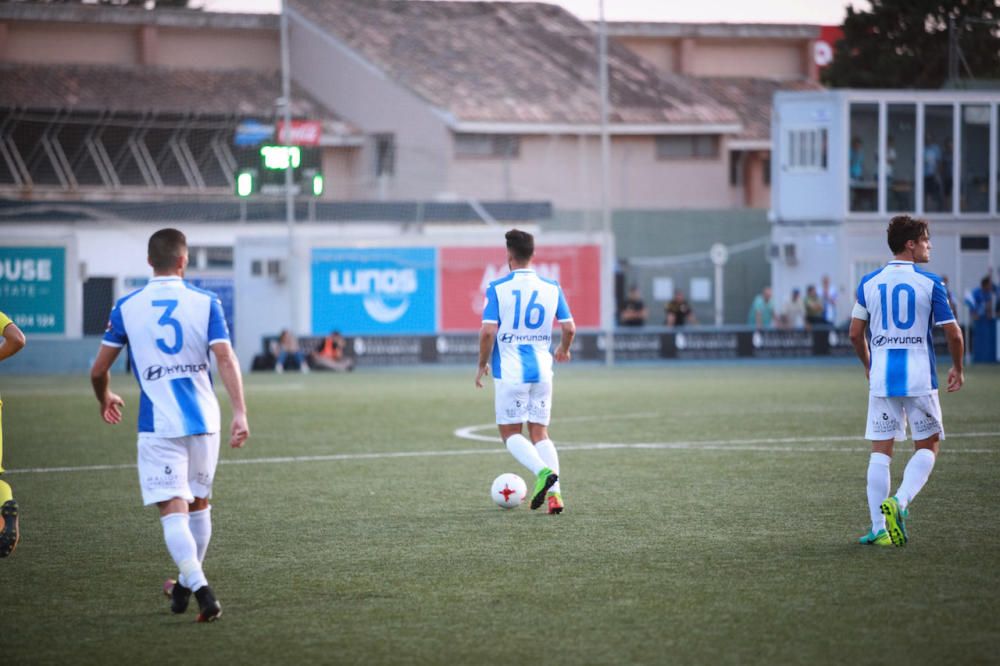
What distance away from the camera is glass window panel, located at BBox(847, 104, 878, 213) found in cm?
3991

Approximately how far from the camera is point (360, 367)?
36.7 metres

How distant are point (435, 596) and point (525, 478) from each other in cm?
585

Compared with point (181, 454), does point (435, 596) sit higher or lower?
lower

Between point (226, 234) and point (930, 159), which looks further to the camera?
point (226, 234)

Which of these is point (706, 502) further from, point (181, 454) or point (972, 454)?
point (181, 454)

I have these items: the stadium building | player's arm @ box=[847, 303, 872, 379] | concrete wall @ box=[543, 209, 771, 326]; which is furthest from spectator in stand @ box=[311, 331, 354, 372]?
player's arm @ box=[847, 303, 872, 379]

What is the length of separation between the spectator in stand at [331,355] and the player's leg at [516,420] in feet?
78.4

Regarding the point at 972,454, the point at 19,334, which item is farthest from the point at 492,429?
the point at 19,334

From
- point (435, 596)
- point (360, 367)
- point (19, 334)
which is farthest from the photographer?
point (360, 367)

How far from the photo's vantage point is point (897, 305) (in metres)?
9.52

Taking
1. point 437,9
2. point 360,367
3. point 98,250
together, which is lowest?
point 360,367

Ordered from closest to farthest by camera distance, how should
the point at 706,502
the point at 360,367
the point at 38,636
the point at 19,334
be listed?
the point at 38,636 → the point at 19,334 → the point at 706,502 → the point at 360,367

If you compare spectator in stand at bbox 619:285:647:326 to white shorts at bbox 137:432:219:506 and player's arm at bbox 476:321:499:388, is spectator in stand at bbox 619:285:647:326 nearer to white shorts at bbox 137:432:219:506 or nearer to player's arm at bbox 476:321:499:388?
player's arm at bbox 476:321:499:388

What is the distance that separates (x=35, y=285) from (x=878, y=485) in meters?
30.3
